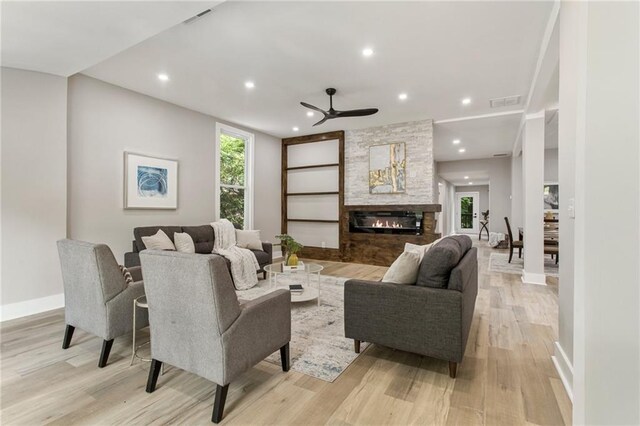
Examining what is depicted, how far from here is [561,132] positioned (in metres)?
2.30

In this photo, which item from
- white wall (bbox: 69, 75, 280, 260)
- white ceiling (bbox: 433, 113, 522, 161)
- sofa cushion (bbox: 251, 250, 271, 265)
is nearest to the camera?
white wall (bbox: 69, 75, 280, 260)

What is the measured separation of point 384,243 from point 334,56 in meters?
3.93

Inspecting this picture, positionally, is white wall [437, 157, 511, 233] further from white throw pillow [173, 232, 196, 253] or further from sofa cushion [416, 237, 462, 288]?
white throw pillow [173, 232, 196, 253]

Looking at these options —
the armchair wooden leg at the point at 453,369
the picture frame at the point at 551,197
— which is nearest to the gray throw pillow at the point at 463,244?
the armchair wooden leg at the point at 453,369

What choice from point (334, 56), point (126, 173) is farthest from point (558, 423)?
point (126, 173)

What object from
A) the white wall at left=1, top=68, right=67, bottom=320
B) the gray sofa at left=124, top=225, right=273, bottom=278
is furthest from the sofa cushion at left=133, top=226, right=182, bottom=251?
the white wall at left=1, top=68, right=67, bottom=320

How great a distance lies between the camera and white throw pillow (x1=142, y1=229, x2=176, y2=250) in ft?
13.4

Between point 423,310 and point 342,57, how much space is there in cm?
290

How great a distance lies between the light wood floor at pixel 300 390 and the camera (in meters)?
1.72

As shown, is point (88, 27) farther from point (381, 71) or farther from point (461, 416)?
point (461, 416)

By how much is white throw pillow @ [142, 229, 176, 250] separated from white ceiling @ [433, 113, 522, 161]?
17.7ft

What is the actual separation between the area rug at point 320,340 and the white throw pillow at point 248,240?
3.86 ft

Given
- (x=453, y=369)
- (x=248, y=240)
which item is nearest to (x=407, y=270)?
(x=453, y=369)

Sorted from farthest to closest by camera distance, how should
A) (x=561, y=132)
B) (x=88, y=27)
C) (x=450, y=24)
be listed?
1. (x=450, y=24)
2. (x=88, y=27)
3. (x=561, y=132)
